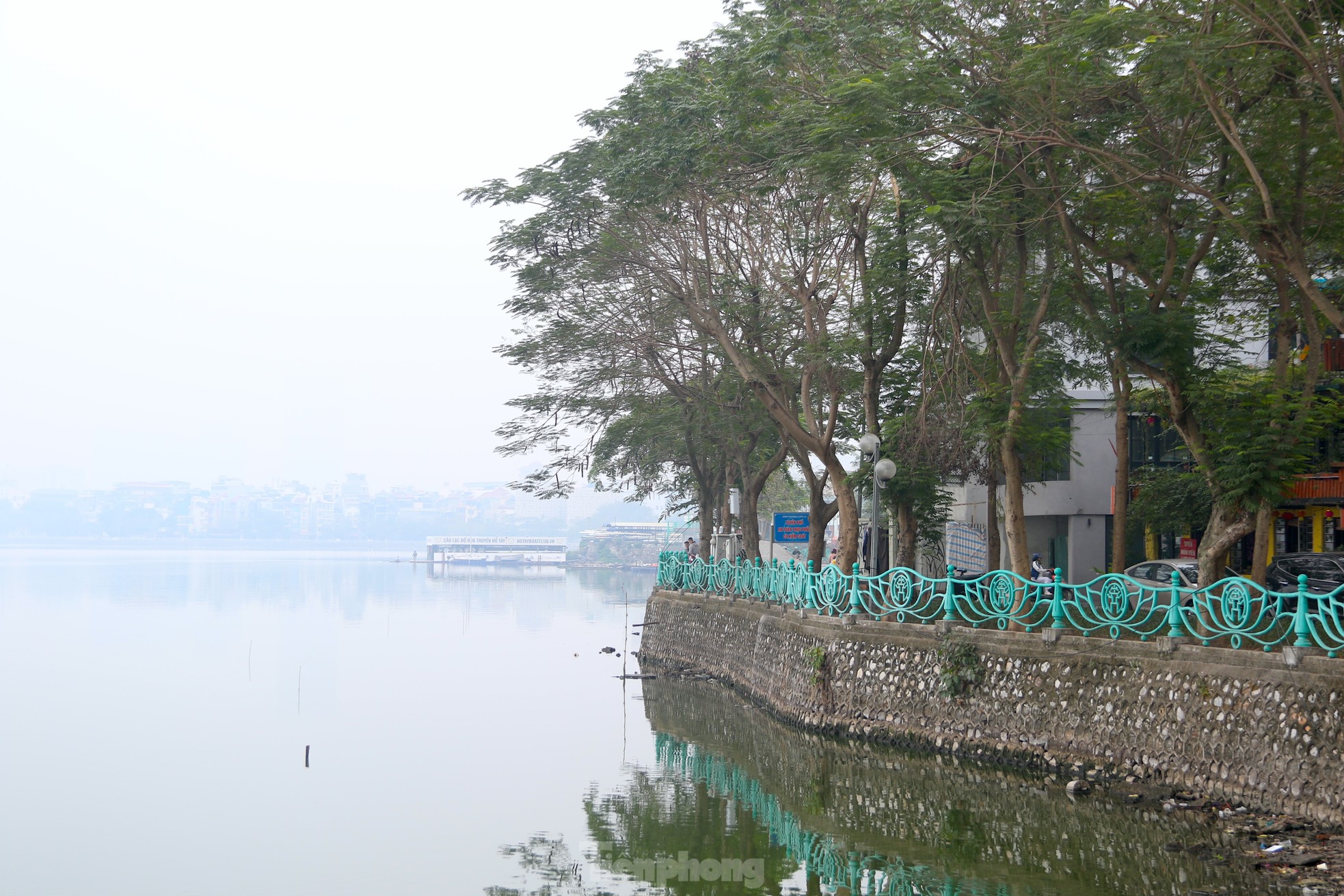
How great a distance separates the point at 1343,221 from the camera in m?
12.6

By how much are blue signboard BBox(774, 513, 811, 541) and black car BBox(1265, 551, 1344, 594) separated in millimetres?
8836

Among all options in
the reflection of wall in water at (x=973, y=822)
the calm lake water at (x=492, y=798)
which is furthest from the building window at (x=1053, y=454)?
the reflection of wall in water at (x=973, y=822)

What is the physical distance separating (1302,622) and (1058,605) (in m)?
3.22

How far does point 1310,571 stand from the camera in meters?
17.3

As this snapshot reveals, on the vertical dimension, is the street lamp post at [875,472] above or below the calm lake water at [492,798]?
above

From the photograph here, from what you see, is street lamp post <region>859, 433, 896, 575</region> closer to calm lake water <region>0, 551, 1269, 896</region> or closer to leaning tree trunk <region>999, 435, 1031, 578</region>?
leaning tree trunk <region>999, 435, 1031, 578</region>

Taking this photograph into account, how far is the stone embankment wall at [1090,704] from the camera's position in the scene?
1034 cm

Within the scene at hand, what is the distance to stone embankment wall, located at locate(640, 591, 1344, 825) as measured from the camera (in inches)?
407

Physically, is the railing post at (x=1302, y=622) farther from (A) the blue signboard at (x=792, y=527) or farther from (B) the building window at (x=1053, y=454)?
(A) the blue signboard at (x=792, y=527)

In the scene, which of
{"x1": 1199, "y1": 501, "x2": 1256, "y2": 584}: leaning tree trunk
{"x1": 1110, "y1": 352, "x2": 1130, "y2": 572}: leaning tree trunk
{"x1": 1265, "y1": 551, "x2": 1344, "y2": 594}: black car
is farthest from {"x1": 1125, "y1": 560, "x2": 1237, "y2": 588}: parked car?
{"x1": 1199, "y1": 501, "x2": 1256, "y2": 584}: leaning tree trunk

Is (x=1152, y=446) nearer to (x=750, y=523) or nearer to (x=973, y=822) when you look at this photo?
(x=750, y=523)

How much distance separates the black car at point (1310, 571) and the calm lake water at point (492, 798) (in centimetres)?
661

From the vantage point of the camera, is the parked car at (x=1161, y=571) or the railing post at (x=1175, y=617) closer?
the railing post at (x=1175, y=617)

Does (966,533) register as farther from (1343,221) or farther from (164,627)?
(164,627)
